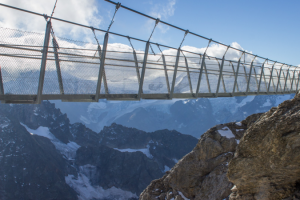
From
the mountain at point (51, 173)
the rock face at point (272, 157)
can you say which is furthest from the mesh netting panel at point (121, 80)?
the mountain at point (51, 173)

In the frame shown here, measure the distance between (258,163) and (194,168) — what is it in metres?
12.3

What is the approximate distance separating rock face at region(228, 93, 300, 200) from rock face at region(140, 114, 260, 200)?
883 centimetres

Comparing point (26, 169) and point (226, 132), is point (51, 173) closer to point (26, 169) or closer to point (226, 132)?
point (26, 169)

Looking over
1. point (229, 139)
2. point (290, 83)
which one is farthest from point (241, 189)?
point (290, 83)

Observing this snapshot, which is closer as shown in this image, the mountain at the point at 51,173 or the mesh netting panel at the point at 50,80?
the mesh netting panel at the point at 50,80

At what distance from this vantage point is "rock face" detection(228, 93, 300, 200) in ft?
16.1

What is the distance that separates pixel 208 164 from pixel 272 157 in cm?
1167

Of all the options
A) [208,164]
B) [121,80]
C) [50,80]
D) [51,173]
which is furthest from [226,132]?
[51,173]

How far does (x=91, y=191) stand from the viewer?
18638 cm

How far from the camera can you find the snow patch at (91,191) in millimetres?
181500

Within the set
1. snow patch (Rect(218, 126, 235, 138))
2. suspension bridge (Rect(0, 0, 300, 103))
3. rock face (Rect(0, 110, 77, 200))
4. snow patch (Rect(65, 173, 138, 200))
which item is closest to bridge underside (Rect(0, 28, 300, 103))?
suspension bridge (Rect(0, 0, 300, 103))

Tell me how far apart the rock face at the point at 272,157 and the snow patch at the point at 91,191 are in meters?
187

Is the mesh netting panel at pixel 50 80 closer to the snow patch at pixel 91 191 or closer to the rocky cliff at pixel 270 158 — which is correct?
the rocky cliff at pixel 270 158

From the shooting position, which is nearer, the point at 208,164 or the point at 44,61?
the point at 44,61
